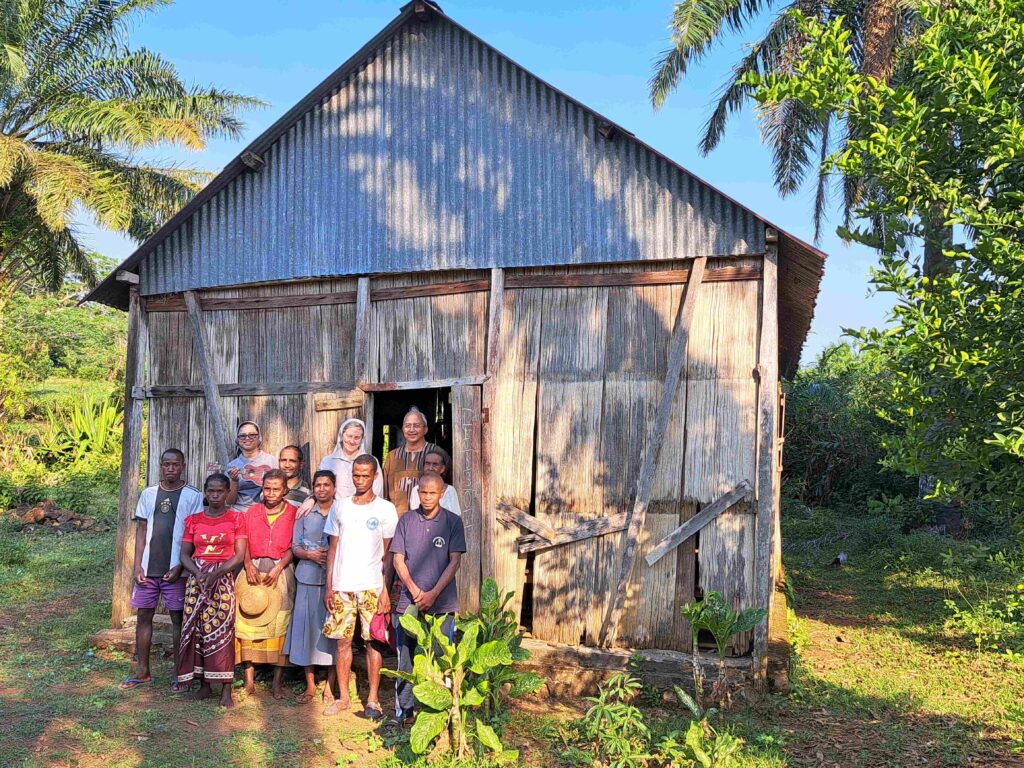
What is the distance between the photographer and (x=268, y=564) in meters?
6.43

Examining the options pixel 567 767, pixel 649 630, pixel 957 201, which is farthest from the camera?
pixel 649 630

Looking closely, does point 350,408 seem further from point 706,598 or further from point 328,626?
point 706,598

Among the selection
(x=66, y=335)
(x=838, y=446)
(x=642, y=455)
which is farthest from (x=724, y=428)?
(x=66, y=335)

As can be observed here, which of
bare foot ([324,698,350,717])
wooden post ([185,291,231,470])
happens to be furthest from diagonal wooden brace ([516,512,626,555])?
wooden post ([185,291,231,470])

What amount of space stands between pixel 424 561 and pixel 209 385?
3.18 meters

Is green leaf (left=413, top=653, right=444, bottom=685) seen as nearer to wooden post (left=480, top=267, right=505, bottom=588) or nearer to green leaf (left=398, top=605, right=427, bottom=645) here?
green leaf (left=398, top=605, right=427, bottom=645)

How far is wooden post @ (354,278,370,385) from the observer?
24.7ft

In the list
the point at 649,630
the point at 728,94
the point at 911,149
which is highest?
the point at 728,94

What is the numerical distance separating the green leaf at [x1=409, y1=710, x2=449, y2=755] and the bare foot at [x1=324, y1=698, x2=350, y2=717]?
112cm

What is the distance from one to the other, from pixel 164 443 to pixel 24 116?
11.5m

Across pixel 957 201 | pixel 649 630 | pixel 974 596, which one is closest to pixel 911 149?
pixel 957 201

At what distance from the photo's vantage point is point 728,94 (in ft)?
56.8

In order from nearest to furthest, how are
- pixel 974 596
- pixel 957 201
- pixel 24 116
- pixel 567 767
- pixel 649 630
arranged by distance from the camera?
pixel 957 201 → pixel 567 767 → pixel 649 630 → pixel 974 596 → pixel 24 116

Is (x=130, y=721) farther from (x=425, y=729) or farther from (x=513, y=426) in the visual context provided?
(x=513, y=426)
